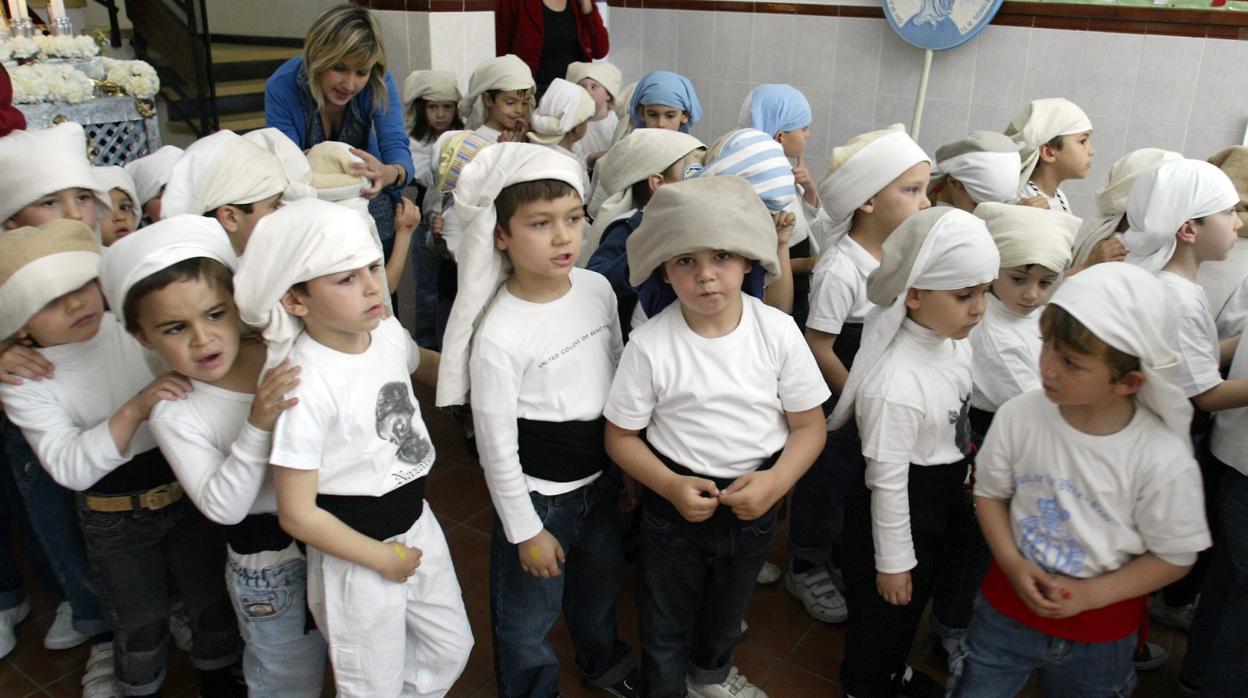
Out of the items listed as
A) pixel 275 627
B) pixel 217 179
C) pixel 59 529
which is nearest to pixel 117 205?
pixel 217 179

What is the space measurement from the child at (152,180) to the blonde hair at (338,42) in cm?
59

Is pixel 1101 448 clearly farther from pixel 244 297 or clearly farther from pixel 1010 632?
pixel 244 297

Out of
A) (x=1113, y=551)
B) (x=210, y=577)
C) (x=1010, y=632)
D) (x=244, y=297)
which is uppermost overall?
(x=244, y=297)

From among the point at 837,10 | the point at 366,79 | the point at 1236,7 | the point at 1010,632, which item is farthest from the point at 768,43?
the point at 1010,632

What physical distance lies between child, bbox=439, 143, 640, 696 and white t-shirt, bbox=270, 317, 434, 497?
0.14 m

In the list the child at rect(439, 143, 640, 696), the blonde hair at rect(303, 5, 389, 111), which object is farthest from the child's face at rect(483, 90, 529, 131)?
the child at rect(439, 143, 640, 696)

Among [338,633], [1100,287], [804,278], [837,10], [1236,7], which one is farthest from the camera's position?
[837,10]

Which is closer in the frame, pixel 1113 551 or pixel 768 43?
pixel 1113 551

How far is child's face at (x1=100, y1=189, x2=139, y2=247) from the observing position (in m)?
2.49

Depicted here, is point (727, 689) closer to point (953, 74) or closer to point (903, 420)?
point (903, 420)

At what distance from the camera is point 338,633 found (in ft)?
5.83

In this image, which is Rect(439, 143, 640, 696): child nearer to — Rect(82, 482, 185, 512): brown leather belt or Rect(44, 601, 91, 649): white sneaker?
Rect(82, 482, 185, 512): brown leather belt

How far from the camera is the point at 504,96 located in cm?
373

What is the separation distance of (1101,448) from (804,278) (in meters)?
1.31
